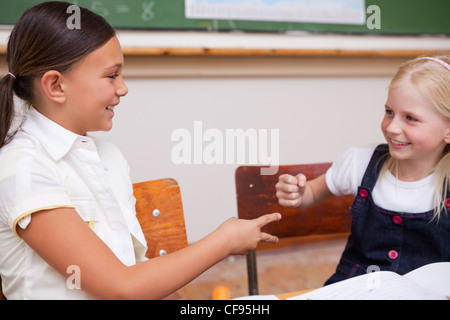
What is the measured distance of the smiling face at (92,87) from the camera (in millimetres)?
702

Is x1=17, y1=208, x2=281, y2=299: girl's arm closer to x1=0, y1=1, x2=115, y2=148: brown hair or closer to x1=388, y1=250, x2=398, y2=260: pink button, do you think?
x1=0, y1=1, x2=115, y2=148: brown hair

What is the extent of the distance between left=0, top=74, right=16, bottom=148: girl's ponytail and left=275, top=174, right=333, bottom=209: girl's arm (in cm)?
54

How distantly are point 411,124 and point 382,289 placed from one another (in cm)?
45

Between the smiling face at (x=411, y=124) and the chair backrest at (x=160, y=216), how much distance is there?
0.46 metres

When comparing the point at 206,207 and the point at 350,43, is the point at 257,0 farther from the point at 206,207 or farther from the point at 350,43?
the point at 206,207

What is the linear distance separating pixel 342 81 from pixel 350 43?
188 mm

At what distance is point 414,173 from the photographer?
990 mm

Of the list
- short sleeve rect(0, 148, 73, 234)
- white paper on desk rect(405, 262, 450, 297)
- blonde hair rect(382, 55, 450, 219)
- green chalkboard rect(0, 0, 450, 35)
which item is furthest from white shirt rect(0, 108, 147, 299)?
green chalkboard rect(0, 0, 450, 35)

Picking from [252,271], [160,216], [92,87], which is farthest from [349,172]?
[92,87]

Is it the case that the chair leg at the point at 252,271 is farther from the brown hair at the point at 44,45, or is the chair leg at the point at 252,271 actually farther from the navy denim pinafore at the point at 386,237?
the brown hair at the point at 44,45

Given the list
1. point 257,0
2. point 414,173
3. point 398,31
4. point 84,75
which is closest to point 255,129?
point 257,0

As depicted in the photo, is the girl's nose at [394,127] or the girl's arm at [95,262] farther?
the girl's nose at [394,127]

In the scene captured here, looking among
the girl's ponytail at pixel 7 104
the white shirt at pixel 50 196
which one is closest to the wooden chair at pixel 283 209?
the white shirt at pixel 50 196

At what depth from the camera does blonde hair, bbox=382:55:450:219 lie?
907 millimetres
